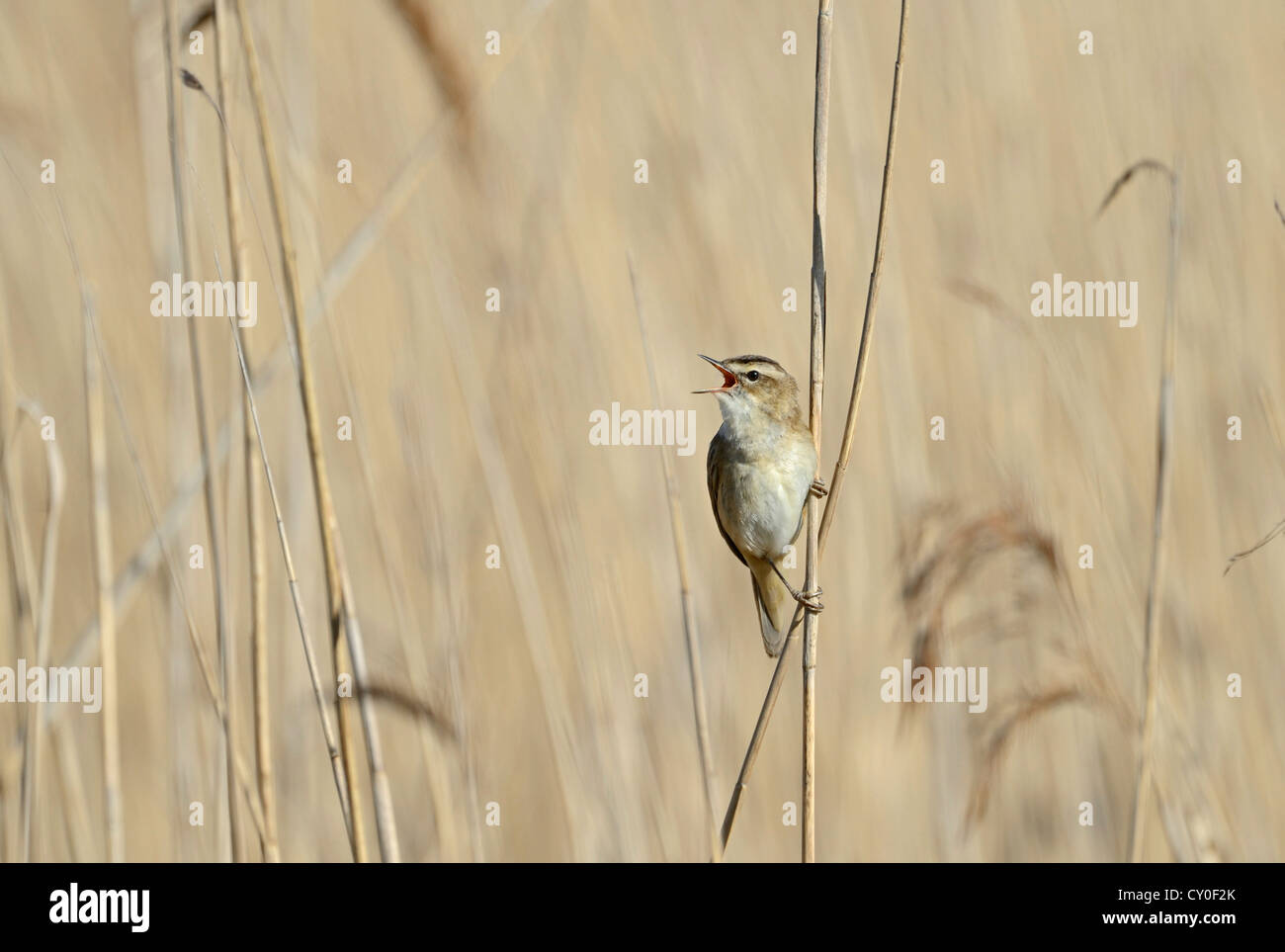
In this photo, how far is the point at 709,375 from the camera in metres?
3.54

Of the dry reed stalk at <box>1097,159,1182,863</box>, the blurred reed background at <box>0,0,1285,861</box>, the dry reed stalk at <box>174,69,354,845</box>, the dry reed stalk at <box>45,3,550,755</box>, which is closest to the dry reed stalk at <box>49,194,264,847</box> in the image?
the dry reed stalk at <box>45,3,550,755</box>

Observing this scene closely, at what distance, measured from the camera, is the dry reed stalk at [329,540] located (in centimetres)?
140

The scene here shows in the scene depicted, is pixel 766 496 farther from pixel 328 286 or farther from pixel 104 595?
pixel 104 595

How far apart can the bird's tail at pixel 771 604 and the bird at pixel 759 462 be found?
2 cm

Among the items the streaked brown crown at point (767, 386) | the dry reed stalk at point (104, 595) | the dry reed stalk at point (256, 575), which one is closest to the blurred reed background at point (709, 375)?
the streaked brown crown at point (767, 386)

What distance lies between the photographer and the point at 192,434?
2.70 m

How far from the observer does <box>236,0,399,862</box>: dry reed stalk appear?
1400 millimetres

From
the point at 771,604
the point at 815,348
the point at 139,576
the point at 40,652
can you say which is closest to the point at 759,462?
the point at 771,604

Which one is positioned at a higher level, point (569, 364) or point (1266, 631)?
point (569, 364)

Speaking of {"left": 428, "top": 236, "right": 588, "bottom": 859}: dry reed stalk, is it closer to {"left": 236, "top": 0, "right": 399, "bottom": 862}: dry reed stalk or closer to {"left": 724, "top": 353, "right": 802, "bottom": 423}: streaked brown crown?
{"left": 724, "top": 353, "right": 802, "bottom": 423}: streaked brown crown

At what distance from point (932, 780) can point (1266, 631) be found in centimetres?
96

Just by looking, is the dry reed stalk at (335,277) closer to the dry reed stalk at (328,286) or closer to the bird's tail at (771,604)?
the dry reed stalk at (328,286)
